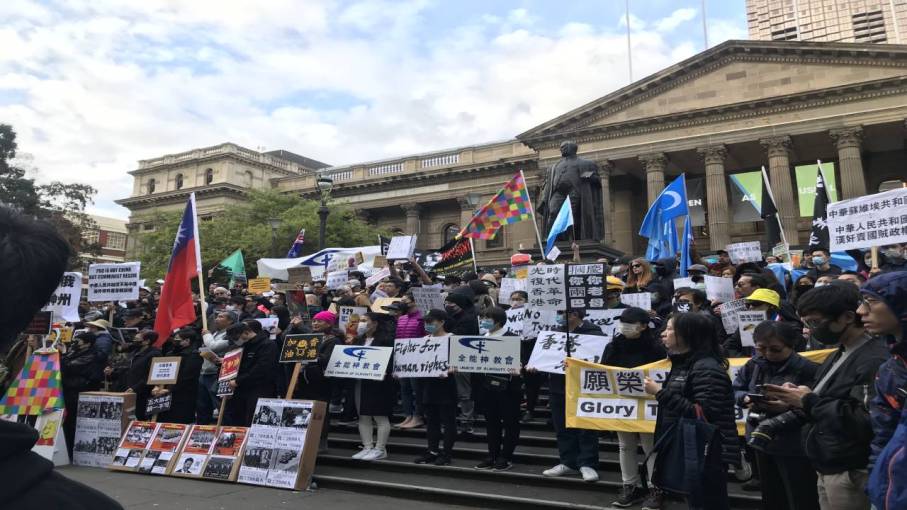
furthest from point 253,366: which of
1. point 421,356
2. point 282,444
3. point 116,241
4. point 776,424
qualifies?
point 116,241

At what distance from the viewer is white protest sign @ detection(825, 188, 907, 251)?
22.3 feet

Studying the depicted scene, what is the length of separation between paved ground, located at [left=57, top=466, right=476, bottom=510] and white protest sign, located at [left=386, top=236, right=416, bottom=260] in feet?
22.7

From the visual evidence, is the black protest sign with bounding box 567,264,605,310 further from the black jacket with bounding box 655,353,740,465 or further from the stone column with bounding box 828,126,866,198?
the stone column with bounding box 828,126,866,198

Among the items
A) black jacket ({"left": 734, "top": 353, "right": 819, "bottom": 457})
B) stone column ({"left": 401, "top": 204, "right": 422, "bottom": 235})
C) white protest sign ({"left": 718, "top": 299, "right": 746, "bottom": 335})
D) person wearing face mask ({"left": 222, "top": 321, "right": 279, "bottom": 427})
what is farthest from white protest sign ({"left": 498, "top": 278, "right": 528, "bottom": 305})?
stone column ({"left": 401, "top": 204, "right": 422, "bottom": 235})

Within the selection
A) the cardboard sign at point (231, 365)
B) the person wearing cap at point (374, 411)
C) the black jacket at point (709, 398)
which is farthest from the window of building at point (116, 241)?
the black jacket at point (709, 398)

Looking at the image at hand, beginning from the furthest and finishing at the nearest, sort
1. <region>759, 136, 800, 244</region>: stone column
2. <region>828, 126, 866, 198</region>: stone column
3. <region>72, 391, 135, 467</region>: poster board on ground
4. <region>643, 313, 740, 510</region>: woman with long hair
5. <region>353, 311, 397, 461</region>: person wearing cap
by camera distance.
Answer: <region>759, 136, 800, 244</region>: stone column, <region>828, 126, 866, 198</region>: stone column, <region>72, 391, 135, 467</region>: poster board on ground, <region>353, 311, 397, 461</region>: person wearing cap, <region>643, 313, 740, 510</region>: woman with long hair

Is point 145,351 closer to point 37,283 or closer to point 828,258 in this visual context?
point 37,283

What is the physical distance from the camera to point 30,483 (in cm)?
121

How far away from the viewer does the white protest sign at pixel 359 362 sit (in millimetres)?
8258

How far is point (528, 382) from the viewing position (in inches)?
362

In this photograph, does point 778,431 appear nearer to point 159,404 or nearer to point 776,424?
point 776,424

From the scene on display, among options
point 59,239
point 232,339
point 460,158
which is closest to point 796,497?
point 59,239

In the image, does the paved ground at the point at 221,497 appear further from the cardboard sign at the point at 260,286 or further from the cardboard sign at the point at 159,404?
the cardboard sign at the point at 260,286

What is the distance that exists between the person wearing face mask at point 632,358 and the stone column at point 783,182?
30074 mm
